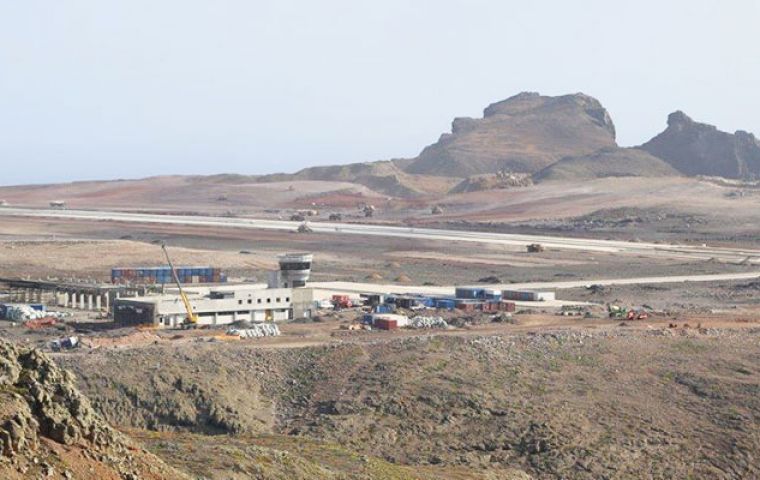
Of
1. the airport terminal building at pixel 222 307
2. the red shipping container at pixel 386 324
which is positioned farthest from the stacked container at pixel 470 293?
the red shipping container at pixel 386 324

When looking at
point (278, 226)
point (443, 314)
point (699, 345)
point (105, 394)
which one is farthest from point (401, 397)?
point (278, 226)

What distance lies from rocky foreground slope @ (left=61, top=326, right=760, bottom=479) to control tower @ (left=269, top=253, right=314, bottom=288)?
22007 millimetres

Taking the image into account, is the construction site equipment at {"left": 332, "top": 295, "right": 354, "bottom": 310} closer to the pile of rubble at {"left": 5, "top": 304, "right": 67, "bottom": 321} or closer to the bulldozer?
the pile of rubble at {"left": 5, "top": 304, "right": 67, "bottom": 321}

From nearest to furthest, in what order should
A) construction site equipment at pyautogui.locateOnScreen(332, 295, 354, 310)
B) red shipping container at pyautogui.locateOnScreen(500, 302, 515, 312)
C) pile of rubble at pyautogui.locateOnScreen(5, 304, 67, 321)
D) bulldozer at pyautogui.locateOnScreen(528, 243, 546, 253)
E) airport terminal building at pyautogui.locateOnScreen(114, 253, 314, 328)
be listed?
airport terminal building at pyautogui.locateOnScreen(114, 253, 314, 328) < pile of rubble at pyautogui.locateOnScreen(5, 304, 67, 321) < red shipping container at pyautogui.locateOnScreen(500, 302, 515, 312) < construction site equipment at pyautogui.locateOnScreen(332, 295, 354, 310) < bulldozer at pyautogui.locateOnScreen(528, 243, 546, 253)

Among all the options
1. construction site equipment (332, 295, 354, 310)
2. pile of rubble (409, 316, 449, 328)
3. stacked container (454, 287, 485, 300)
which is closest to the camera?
pile of rubble (409, 316, 449, 328)

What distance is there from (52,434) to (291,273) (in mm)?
53474

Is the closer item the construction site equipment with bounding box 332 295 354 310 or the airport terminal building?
the airport terminal building

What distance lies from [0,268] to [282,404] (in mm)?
54374

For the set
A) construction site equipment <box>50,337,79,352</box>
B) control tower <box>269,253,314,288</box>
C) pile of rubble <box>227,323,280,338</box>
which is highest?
control tower <box>269,253,314,288</box>

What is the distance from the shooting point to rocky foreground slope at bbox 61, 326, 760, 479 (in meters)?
43.6

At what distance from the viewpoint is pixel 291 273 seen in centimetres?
7712

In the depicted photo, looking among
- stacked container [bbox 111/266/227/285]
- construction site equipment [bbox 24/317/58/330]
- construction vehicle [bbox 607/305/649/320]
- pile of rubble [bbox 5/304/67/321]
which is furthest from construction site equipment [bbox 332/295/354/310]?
construction site equipment [bbox 24/317/58/330]

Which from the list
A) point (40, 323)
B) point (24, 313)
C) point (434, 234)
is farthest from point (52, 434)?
point (434, 234)

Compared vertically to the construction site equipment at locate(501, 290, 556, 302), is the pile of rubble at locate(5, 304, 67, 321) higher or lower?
higher
